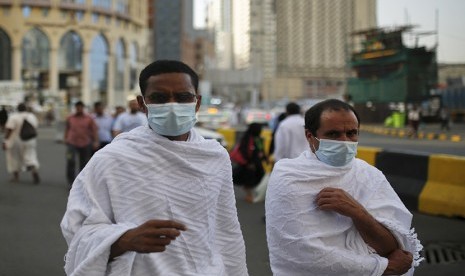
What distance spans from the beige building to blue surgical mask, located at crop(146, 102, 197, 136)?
84.1 m

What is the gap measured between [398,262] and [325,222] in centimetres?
33

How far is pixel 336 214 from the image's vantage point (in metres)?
2.95

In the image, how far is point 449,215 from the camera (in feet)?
30.8

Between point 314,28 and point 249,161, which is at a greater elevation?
point 314,28

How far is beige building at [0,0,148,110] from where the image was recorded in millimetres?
87562

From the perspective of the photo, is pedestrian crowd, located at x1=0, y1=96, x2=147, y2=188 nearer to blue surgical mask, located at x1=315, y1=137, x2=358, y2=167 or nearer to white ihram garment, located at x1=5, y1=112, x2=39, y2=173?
white ihram garment, located at x1=5, y1=112, x2=39, y2=173

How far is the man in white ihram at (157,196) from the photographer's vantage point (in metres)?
2.45

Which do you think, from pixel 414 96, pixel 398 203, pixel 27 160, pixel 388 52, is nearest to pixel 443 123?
pixel 414 96

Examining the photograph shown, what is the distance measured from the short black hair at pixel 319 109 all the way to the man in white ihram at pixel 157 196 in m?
0.59

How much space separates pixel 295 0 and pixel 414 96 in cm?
14267

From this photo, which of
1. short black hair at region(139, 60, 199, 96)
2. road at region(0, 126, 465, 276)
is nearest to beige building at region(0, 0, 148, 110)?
road at region(0, 126, 465, 276)

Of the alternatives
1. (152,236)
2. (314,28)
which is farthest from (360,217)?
(314,28)

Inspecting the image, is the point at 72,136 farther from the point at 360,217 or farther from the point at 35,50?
the point at 35,50

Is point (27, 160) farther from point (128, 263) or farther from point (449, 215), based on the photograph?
point (128, 263)
